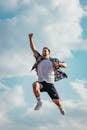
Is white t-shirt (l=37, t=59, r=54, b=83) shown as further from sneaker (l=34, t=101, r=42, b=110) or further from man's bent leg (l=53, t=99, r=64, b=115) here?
man's bent leg (l=53, t=99, r=64, b=115)

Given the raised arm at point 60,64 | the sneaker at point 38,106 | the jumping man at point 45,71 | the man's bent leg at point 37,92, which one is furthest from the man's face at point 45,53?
the sneaker at point 38,106

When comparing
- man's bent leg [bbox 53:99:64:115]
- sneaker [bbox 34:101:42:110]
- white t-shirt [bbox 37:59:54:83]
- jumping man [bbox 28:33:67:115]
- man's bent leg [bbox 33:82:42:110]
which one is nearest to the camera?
sneaker [bbox 34:101:42:110]

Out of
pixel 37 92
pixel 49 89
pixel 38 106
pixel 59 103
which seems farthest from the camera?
pixel 59 103

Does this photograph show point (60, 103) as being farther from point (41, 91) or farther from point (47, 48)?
point (47, 48)

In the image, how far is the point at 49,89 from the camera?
23.9 metres

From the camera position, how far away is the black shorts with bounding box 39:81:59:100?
77.0ft

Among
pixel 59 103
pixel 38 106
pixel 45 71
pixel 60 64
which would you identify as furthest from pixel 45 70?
pixel 59 103

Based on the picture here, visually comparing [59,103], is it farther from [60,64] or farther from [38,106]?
[60,64]

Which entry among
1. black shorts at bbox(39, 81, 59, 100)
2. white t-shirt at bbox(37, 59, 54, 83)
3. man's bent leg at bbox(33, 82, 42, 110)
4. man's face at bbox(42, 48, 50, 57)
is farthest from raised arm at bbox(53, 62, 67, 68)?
man's bent leg at bbox(33, 82, 42, 110)

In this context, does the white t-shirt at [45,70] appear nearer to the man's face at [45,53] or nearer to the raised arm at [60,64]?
the raised arm at [60,64]

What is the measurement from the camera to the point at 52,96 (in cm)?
2438

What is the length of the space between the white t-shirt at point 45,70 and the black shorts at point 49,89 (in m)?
0.22

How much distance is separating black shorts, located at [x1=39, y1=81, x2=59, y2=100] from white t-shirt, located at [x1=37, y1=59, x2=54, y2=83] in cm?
22

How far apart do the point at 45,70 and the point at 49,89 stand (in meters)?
1.09
